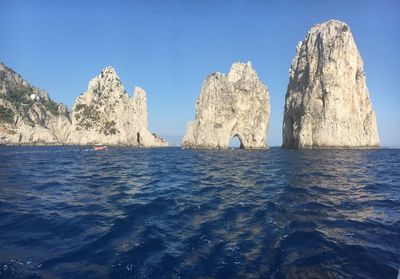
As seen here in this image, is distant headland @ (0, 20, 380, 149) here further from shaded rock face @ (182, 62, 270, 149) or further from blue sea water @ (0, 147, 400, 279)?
blue sea water @ (0, 147, 400, 279)

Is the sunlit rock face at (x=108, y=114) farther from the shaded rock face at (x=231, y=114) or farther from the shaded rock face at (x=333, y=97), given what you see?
the shaded rock face at (x=333, y=97)

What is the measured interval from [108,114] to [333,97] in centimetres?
12611

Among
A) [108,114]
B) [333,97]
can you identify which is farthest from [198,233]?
[108,114]

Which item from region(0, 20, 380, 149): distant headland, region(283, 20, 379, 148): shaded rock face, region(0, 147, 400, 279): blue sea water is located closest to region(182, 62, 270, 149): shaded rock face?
region(0, 20, 380, 149): distant headland

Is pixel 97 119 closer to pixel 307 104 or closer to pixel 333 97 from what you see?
pixel 307 104

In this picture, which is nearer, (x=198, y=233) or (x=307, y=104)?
(x=198, y=233)

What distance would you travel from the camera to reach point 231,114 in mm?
118500

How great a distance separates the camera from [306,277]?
7.35 meters

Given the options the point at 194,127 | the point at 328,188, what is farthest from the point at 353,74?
the point at 328,188

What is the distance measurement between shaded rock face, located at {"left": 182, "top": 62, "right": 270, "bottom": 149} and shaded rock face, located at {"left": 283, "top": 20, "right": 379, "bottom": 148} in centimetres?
1309

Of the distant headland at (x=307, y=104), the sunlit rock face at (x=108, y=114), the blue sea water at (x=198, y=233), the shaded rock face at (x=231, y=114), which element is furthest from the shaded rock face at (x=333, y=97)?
the blue sea water at (x=198, y=233)

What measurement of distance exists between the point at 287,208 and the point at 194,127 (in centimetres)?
10919

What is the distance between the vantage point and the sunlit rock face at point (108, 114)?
17900 cm

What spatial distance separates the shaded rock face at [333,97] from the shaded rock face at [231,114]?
13092 millimetres
